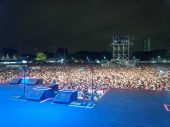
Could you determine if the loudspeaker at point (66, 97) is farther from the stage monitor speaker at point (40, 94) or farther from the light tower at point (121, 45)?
the light tower at point (121, 45)

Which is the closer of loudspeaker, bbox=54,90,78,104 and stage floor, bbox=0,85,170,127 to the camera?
stage floor, bbox=0,85,170,127

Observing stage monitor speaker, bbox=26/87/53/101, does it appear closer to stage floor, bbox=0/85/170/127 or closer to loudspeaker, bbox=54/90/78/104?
stage floor, bbox=0/85/170/127

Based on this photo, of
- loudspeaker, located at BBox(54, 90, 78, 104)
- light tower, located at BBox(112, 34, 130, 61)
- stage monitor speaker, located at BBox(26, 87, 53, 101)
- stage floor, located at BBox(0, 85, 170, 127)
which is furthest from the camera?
light tower, located at BBox(112, 34, 130, 61)

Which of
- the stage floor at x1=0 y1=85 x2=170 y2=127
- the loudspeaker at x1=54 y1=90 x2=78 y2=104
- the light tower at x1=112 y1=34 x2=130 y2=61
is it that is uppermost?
the light tower at x1=112 y1=34 x2=130 y2=61

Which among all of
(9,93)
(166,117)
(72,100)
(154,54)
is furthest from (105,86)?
(154,54)

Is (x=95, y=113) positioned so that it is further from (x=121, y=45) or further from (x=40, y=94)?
(x=121, y=45)

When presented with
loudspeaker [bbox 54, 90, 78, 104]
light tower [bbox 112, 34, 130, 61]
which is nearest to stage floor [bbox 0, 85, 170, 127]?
loudspeaker [bbox 54, 90, 78, 104]

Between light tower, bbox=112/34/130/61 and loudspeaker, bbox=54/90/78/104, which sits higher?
light tower, bbox=112/34/130/61

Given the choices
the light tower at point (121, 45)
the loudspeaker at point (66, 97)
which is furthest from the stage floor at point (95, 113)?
the light tower at point (121, 45)
